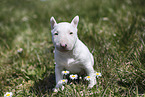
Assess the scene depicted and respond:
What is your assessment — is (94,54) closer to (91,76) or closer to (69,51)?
(91,76)

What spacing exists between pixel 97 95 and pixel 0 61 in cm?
244

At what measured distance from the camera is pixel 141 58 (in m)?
2.07

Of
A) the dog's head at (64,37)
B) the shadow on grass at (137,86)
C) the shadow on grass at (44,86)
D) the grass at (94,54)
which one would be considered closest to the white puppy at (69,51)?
the dog's head at (64,37)

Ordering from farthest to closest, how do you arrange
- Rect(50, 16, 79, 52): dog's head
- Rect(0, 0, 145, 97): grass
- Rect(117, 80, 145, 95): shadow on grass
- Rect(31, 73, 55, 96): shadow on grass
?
Rect(31, 73, 55, 96): shadow on grass, Rect(0, 0, 145, 97): grass, Rect(117, 80, 145, 95): shadow on grass, Rect(50, 16, 79, 52): dog's head

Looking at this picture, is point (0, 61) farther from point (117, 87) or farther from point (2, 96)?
point (117, 87)

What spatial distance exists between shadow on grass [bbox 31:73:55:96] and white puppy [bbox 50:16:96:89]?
1.14 feet

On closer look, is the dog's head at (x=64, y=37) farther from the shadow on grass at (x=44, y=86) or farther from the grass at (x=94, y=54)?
the shadow on grass at (x=44, y=86)

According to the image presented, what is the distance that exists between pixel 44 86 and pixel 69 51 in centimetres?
87

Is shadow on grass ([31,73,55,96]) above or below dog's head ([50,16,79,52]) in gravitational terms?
below

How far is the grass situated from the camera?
1.95 metres

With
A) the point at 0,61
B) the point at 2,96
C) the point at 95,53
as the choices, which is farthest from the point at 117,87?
the point at 0,61

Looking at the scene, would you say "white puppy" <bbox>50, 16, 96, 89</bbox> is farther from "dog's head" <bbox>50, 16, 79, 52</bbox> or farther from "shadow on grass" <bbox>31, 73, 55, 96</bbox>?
"shadow on grass" <bbox>31, 73, 55, 96</bbox>

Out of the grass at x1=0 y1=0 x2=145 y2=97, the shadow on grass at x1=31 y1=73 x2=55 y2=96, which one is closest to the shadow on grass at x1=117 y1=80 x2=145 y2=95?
the grass at x1=0 y1=0 x2=145 y2=97

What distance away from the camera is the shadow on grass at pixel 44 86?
221 cm
